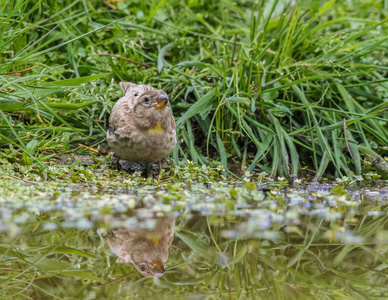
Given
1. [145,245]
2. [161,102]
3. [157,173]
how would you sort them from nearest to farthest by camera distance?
[145,245]
[161,102]
[157,173]

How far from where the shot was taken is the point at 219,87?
5.56 metres

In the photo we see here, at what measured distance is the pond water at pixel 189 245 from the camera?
2.40 m

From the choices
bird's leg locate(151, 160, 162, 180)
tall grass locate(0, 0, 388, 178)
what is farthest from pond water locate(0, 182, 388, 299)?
tall grass locate(0, 0, 388, 178)

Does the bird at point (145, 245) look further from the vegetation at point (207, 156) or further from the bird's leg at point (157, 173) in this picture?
the bird's leg at point (157, 173)

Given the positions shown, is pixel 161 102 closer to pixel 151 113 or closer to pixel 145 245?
pixel 151 113

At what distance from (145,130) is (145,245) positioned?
2151 millimetres

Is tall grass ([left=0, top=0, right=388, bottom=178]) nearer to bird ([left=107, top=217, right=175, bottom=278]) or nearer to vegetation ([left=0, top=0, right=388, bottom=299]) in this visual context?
vegetation ([left=0, top=0, right=388, bottom=299])

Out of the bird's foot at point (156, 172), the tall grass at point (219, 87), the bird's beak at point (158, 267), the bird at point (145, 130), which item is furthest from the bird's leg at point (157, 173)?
the bird's beak at point (158, 267)

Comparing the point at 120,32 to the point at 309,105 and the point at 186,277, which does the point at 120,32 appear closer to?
the point at 309,105

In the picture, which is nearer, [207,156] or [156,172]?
[156,172]

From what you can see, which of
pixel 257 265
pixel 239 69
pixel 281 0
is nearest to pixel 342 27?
pixel 281 0

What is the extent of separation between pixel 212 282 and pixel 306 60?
148 inches

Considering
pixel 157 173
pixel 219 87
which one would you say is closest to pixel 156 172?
pixel 157 173

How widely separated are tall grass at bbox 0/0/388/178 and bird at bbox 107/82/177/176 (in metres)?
0.40
